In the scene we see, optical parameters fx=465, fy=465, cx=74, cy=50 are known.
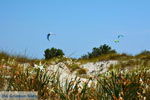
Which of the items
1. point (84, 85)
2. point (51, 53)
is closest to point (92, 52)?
point (51, 53)

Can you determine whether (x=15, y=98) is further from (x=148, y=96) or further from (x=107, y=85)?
(x=148, y=96)

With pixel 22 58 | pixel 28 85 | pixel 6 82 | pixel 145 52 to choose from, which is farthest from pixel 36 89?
pixel 145 52

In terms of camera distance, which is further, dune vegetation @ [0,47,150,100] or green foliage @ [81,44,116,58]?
green foliage @ [81,44,116,58]

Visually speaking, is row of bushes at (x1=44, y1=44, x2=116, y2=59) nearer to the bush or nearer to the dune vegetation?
the bush

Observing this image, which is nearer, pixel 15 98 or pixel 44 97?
pixel 15 98

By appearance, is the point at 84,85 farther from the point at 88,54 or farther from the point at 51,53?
the point at 88,54

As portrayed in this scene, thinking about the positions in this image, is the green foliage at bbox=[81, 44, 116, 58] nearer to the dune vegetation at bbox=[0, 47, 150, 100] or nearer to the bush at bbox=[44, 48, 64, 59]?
the bush at bbox=[44, 48, 64, 59]

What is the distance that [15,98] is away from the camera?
19.8 feet

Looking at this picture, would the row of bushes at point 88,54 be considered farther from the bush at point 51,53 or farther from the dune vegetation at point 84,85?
the dune vegetation at point 84,85

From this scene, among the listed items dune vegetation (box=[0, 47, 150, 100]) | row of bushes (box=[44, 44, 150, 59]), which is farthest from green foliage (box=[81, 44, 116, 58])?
dune vegetation (box=[0, 47, 150, 100])

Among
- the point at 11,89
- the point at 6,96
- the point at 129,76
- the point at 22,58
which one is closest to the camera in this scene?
the point at 6,96

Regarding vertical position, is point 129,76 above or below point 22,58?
below

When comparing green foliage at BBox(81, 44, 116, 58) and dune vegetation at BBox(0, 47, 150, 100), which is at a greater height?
green foliage at BBox(81, 44, 116, 58)

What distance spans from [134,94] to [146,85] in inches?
16.5
